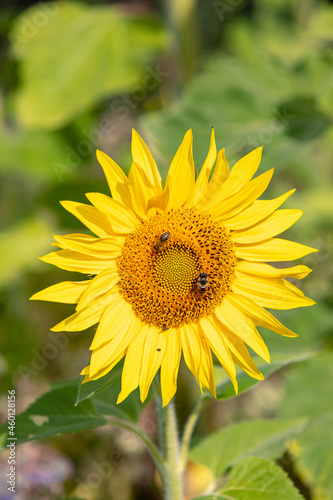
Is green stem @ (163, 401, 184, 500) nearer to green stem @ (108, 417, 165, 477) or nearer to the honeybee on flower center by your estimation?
green stem @ (108, 417, 165, 477)

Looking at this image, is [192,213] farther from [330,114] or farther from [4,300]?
[4,300]

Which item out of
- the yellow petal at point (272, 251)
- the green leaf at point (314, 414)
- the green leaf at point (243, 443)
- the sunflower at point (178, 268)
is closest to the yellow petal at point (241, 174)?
the sunflower at point (178, 268)

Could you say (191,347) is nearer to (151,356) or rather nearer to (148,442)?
(151,356)

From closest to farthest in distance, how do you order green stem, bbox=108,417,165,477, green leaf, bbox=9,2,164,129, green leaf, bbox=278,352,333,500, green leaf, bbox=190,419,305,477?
green stem, bbox=108,417,165,477, green leaf, bbox=190,419,305,477, green leaf, bbox=278,352,333,500, green leaf, bbox=9,2,164,129

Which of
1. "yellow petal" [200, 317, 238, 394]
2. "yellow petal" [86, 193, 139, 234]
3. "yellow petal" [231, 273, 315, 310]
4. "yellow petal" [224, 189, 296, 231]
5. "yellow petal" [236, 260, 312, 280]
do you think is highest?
"yellow petal" [224, 189, 296, 231]

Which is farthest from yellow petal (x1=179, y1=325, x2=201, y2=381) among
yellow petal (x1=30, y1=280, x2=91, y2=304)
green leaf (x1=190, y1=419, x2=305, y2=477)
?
green leaf (x1=190, y1=419, x2=305, y2=477)

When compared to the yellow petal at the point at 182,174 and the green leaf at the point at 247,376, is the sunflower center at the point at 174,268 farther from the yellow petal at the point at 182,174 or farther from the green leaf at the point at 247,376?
the green leaf at the point at 247,376

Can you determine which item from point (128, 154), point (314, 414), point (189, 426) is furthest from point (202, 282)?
point (128, 154)
